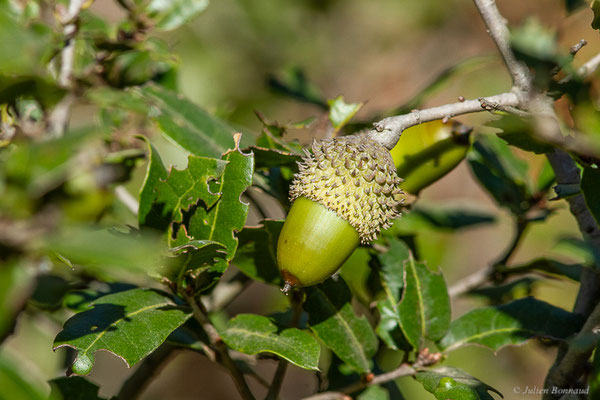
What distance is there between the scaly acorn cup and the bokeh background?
1.65 metres

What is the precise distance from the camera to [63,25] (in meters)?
1.17

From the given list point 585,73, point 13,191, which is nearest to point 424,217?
point 585,73

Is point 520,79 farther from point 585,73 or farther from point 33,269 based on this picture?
point 33,269

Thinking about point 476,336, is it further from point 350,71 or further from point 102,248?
point 350,71

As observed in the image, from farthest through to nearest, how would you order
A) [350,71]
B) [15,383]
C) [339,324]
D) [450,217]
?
[350,71] < [450,217] < [339,324] < [15,383]

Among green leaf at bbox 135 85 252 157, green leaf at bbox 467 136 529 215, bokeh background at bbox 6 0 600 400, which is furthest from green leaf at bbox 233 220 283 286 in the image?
bokeh background at bbox 6 0 600 400

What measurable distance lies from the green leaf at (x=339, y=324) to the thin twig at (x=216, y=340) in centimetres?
15

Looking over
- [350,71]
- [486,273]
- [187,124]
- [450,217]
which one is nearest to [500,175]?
[486,273]

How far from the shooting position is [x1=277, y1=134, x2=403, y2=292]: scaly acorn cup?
83cm

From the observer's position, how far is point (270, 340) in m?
0.91

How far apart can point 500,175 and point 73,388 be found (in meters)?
0.96

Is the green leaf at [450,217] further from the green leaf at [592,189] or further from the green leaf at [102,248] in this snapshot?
the green leaf at [102,248]

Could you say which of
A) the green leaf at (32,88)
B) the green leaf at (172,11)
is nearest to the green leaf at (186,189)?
the green leaf at (32,88)

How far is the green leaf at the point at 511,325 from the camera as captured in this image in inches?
39.8
